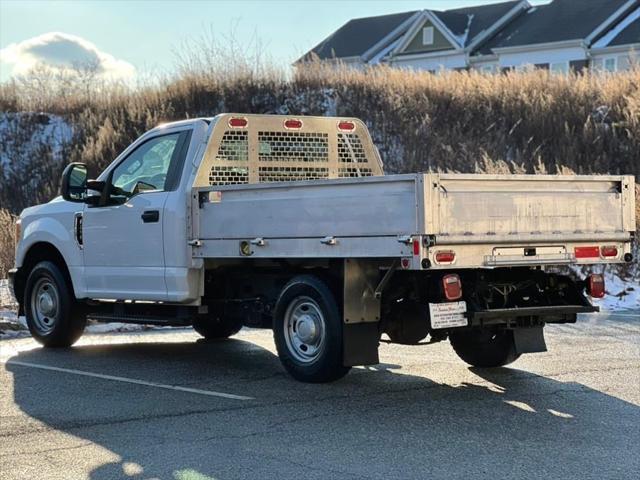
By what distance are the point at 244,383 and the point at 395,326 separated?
1426 millimetres

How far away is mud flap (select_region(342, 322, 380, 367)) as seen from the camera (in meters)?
7.41

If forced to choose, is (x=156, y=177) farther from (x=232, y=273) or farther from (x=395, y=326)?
(x=395, y=326)

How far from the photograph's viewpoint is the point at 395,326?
781 cm

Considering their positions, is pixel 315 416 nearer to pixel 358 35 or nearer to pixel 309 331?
pixel 309 331

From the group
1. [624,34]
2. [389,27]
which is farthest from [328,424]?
[389,27]

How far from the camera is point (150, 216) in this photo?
29.0 ft

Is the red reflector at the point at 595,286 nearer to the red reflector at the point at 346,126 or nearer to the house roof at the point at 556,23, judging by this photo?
the red reflector at the point at 346,126

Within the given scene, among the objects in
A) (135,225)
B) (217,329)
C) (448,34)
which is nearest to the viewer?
(135,225)

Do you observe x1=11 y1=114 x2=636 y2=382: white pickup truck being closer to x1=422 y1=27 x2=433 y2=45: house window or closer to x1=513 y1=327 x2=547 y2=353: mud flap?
x1=513 y1=327 x2=547 y2=353: mud flap

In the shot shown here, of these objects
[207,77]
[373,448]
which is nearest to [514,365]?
[373,448]

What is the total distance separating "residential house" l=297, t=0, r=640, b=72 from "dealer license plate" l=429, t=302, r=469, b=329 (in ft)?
128

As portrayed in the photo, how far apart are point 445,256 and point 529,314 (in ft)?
3.64

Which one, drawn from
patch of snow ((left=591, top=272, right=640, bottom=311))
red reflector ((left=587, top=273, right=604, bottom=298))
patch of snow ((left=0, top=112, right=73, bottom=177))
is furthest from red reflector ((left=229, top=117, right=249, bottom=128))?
patch of snow ((left=0, top=112, right=73, bottom=177))

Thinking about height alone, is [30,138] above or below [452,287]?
above
